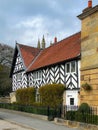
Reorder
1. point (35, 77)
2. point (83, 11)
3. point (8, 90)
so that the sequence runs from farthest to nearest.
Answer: point (8, 90) → point (35, 77) → point (83, 11)

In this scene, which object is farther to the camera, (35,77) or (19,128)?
(35,77)

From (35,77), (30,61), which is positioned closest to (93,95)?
(35,77)

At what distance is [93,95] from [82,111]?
2.24 meters

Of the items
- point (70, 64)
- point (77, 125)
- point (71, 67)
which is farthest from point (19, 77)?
point (77, 125)

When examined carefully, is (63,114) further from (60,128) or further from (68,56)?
(68,56)

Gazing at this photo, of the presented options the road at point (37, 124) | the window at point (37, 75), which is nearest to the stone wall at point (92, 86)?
the road at point (37, 124)

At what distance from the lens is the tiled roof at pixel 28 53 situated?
41.7 meters

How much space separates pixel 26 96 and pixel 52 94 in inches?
285

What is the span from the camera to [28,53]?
142 feet

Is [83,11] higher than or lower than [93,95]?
higher

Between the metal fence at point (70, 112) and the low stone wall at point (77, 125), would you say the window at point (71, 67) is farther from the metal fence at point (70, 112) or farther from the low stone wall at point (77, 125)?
the low stone wall at point (77, 125)

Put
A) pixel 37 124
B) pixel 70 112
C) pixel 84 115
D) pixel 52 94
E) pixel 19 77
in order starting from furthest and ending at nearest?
1. pixel 19 77
2. pixel 52 94
3. pixel 70 112
4. pixel 37 124
5. pixel 84 115

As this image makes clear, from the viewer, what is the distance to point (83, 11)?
25703mm

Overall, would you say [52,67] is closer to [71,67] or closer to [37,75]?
[71,67]
